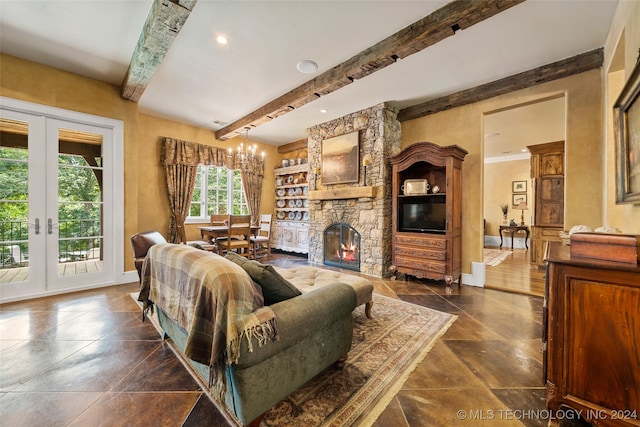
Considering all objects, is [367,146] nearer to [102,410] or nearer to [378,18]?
[378,18]

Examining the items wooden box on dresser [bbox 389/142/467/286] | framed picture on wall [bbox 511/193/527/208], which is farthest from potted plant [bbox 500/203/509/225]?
wooden box on dresser [bbox 389/142/467/286]

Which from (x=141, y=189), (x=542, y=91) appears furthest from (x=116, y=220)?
(x=542, y=91)

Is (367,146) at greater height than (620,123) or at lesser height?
greater

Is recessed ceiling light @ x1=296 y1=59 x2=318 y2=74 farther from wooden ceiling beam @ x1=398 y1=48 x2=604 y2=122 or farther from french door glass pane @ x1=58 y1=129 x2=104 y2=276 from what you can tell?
french door glass pane @ x1=58 y1=129 x2=104 y2=276

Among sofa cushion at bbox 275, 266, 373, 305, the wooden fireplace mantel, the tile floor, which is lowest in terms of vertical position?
the tile floor

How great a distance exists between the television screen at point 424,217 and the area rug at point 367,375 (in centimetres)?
158

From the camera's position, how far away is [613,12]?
2.27 m

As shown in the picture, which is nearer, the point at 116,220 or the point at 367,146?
the point at 116,220

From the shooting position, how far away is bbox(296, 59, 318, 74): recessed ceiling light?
3.02 m

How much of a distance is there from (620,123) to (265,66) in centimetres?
335

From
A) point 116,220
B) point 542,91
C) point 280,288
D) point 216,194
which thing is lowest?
point 280,288

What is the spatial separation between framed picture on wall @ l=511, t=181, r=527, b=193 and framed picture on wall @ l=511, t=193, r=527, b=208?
0.40 feet

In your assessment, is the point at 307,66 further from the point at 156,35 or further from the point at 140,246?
the point at 140,246

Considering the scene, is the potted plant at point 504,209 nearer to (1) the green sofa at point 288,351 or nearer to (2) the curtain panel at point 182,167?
(2) the curtain panel at point 182,167
